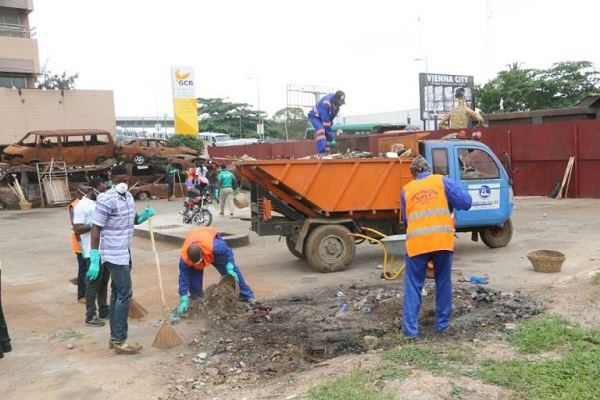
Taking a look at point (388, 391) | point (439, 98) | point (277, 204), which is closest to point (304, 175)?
point (277, 204)

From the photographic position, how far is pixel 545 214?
14008 mm

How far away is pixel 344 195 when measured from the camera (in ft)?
28.1

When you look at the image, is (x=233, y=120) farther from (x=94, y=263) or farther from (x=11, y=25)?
(x=94, y=263)

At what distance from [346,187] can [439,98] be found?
34328 mm

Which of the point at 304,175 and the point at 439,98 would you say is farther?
the point at 439,98

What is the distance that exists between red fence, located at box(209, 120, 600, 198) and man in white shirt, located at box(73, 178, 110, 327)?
12959 millimetres

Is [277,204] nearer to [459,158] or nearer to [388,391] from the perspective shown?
[459,158]

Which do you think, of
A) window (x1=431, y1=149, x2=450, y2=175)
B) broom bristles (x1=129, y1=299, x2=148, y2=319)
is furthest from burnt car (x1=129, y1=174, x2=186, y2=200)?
broom bristles (x1=129, y1=299, x2=148, y2=319)

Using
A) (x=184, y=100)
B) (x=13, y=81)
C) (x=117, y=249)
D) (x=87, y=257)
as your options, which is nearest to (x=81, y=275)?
(x=87, y=257)

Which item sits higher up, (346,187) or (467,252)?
(346,187)

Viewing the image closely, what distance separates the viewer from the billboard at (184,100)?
4312 cm

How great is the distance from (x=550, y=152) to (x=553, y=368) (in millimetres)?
14845

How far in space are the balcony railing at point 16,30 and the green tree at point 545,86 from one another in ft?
102

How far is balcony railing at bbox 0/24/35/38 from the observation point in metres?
34.5
